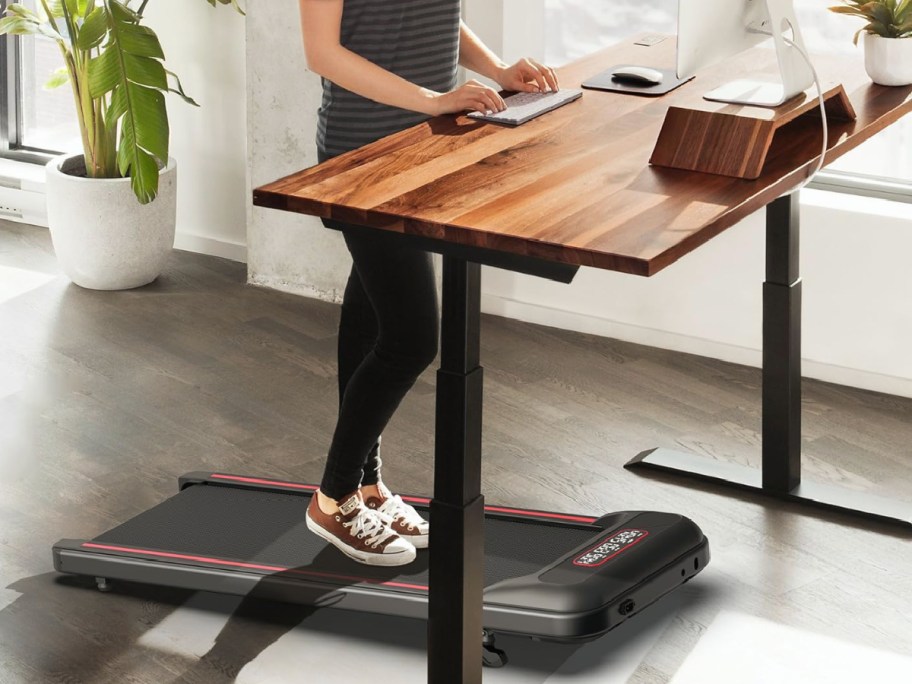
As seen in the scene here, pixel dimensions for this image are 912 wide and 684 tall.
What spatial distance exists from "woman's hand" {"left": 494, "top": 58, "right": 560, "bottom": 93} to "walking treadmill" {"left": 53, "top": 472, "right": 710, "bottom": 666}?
2.89 feet

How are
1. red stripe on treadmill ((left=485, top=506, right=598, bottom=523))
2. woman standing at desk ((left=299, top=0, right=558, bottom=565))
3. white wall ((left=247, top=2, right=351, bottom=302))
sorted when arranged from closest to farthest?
woman standing at desk ((left=299, top=0, right=558, bottom=565)) < red stripe on treadmill ((left=485, top=506, right=598, bottom=523)) < white wall ((left=247, top=2, right=351, bottom=302))

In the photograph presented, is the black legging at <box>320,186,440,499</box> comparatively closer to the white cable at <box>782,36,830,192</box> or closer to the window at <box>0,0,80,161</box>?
the white cable at <box>782,36,830,192</box>

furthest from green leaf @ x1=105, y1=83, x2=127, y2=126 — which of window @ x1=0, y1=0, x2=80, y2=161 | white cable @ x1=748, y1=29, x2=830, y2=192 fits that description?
white cable @ x1=748, y1=29, x2=830, y2=192

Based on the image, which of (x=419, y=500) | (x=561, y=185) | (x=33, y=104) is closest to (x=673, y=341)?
(x=419, y=500)

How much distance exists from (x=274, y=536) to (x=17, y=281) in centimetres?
214

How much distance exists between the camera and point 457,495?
2.16 meters

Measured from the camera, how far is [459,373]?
6.92ft

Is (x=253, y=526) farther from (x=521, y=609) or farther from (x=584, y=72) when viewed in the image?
(x=584, y=72)

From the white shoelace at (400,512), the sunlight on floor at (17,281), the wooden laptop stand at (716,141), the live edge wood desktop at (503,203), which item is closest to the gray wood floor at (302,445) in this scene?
the sunlight on floor at (17,281)

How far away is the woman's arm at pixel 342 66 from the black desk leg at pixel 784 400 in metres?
1.00

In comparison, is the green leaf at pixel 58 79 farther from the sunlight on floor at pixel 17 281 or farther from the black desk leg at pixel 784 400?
the black desk leg at pixel 784 400

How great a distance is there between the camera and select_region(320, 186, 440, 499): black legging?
Result: 2.37 metres

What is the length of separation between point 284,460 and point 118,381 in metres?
0.70

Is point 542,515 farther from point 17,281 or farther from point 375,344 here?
point 17,281
